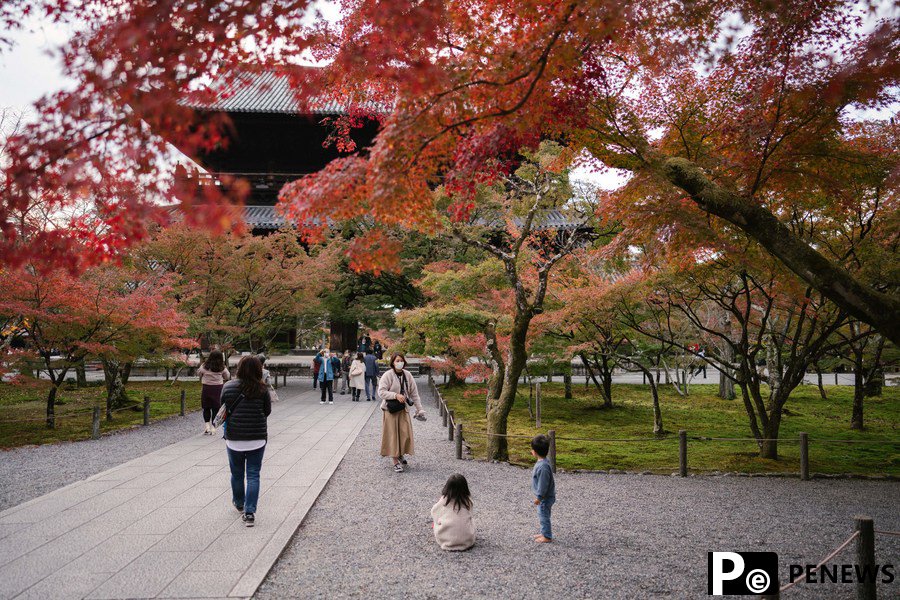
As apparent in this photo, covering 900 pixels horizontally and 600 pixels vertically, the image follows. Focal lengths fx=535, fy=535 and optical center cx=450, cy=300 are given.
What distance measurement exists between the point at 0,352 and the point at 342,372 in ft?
35.5


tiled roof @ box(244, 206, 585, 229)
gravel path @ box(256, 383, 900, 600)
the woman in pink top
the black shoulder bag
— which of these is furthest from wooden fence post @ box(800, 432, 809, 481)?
tiled roof @ box(244, 206, 585, 229)

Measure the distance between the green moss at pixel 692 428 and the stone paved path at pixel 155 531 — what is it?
3702 millimetres

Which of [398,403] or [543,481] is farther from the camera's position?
[398,403]

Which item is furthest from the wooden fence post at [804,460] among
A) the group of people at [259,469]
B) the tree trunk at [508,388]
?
the group of people at [259,469]

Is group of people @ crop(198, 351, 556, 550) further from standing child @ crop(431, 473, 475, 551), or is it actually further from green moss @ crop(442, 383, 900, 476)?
green moss @ crop(442, 383, 900, 476)

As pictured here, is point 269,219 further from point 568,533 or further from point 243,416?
point 568,533

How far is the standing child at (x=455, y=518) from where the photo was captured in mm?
4516

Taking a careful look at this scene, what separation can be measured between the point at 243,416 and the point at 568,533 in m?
3.21

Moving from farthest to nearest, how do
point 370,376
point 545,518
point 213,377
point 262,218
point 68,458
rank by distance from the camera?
point 262,218
point 370,376
point 213,377
point 68,458
point 545,518

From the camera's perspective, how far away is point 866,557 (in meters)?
3.40

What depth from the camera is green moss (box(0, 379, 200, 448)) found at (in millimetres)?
9797

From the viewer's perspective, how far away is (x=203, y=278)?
552 inches

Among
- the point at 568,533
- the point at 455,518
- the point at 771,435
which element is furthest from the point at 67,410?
the point at 771,435

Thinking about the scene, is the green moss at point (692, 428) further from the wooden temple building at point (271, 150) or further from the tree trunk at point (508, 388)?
the wooden temple building at point (271, 150)
